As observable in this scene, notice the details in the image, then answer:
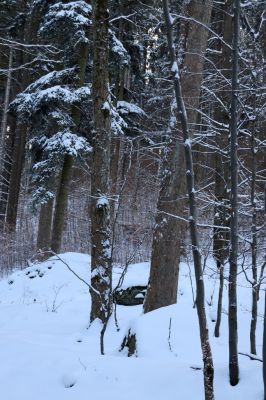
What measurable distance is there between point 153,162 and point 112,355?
34.7 feet

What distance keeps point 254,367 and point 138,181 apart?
642 inches

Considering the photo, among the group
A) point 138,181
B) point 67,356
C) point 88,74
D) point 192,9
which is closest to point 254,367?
point 67,356

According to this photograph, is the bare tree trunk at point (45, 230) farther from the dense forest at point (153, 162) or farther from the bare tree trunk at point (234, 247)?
the bare tree trunk at point (234, 247)

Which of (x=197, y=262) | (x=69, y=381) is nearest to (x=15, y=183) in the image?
(x=69, y=381)

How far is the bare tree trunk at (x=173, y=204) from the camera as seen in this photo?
6.44m

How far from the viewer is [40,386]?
10.7 feet

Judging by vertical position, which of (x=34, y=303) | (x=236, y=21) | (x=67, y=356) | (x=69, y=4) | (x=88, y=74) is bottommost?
(x=34, y=303)

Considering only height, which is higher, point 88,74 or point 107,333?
point 88,74

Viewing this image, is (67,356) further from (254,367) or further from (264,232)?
(264,232)

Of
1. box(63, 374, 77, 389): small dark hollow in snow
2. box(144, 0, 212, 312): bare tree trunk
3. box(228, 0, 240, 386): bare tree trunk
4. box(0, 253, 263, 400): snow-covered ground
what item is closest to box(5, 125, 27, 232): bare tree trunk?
box(0, 253, 263, 400): snow-covered ground

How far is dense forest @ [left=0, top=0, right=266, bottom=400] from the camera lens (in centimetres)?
351

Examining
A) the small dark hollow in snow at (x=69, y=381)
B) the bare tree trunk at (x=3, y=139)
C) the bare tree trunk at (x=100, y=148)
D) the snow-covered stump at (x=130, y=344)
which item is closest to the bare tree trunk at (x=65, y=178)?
the bare tree trunk at (x=3, y=139)

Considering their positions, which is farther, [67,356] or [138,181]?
[138,181]

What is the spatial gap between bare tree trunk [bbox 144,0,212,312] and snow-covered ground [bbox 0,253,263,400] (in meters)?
0.51
